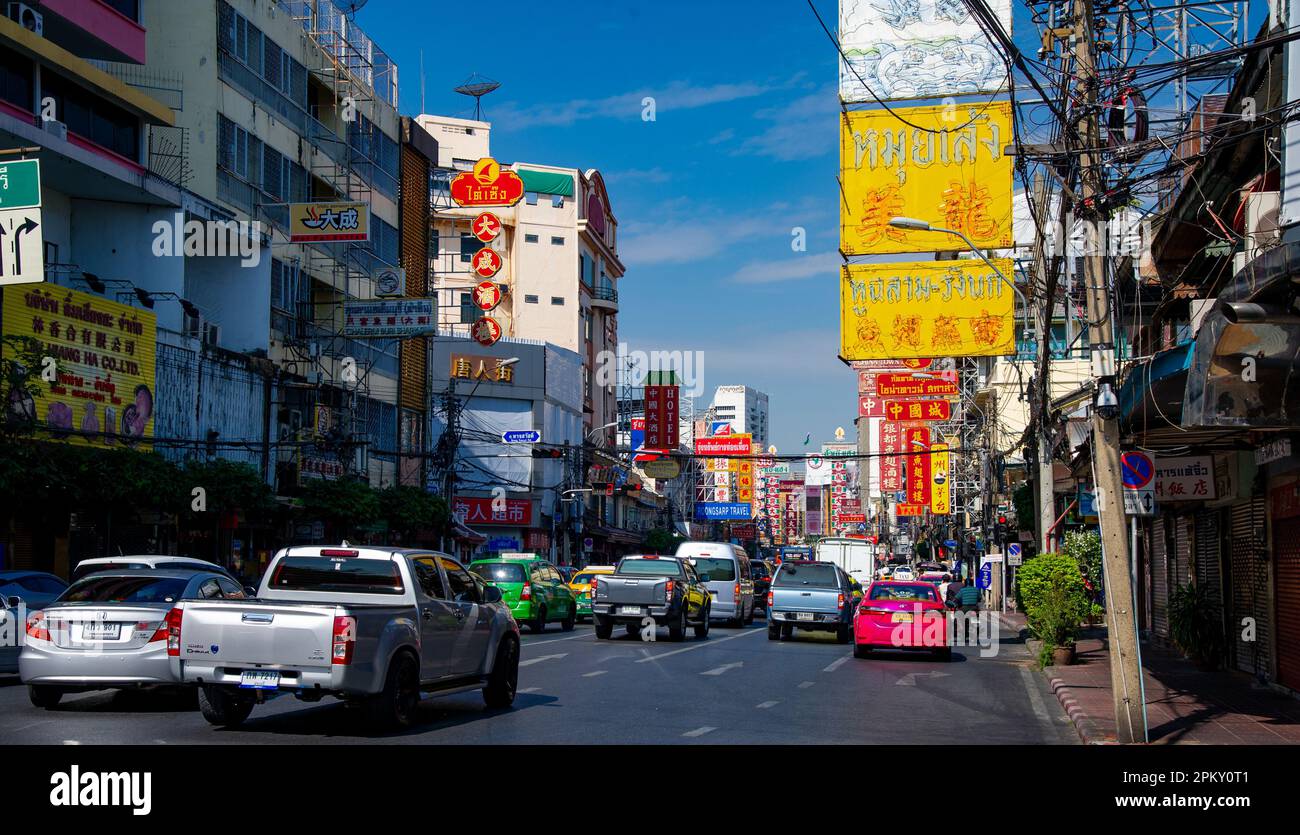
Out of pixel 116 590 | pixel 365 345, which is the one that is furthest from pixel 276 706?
pixel 365 345

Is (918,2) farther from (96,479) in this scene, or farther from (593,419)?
(593,419)

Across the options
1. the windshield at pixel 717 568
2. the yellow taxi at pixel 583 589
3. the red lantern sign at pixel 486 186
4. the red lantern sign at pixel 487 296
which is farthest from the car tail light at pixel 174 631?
the red lantern sign at pixel 487 296

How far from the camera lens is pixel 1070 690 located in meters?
19.4

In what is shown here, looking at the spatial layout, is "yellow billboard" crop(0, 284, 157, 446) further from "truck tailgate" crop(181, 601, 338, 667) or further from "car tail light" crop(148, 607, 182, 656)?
"truck tailgate" crop(181, 601, 338, 667)

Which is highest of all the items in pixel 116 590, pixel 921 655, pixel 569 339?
pixel 569 339

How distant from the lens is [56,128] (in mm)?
29062

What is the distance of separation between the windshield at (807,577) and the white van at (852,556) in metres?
27.0

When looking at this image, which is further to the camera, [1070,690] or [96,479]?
[96,479]

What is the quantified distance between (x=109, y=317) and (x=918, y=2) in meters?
19.7

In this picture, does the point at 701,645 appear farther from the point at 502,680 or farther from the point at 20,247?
the point at 20,247

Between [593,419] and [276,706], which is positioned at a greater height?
[593,419]

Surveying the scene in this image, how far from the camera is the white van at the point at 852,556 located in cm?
5888

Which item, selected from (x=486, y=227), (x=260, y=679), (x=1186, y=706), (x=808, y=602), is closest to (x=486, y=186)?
(x=486, y=227)

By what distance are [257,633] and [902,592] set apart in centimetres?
1899
